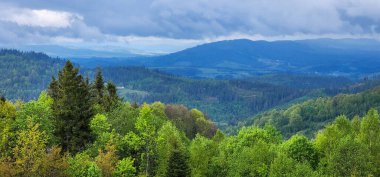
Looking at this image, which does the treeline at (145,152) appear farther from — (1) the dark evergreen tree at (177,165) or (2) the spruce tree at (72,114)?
(2) the spruce tree at (72,114)

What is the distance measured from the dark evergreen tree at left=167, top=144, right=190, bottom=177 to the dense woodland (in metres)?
0.14

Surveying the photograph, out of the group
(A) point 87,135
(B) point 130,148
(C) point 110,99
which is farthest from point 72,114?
(C) point 110,99

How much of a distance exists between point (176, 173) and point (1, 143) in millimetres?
23806

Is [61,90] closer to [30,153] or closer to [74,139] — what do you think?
[74,139]

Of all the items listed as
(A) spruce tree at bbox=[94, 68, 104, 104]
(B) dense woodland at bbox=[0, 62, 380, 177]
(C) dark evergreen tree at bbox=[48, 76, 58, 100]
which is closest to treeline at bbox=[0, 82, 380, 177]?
(B) dense woodland at bbox=[0, 62, 380, 177]

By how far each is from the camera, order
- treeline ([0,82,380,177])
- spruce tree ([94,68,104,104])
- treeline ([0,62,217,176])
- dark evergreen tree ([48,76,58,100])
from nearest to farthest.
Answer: treeline ([0,82,380,177]) → treeline ([0,62,217,176]) → dark evergreen tree ([48,76,58,100]) → spruce tree ([94,68,104,104])

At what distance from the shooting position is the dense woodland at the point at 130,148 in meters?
53.5

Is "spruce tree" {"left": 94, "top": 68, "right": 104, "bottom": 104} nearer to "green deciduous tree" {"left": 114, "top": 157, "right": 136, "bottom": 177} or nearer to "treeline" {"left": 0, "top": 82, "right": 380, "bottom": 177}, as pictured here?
"treeline" {"left": 0, "top": 82, "right": 380, "bottom": 177}

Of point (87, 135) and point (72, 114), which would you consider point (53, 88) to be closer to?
point (72, 114)

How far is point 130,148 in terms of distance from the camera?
212ft

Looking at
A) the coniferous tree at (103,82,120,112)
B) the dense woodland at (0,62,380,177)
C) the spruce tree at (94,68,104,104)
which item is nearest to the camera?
the dense woodland at (0,62,380,177)

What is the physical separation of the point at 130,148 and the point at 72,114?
10.1m

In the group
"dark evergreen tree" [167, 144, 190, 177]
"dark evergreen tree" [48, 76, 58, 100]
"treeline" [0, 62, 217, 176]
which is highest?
"dark evergreen tree" [48, 76, 58, 100]

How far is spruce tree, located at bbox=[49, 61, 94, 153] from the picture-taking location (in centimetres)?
6369
